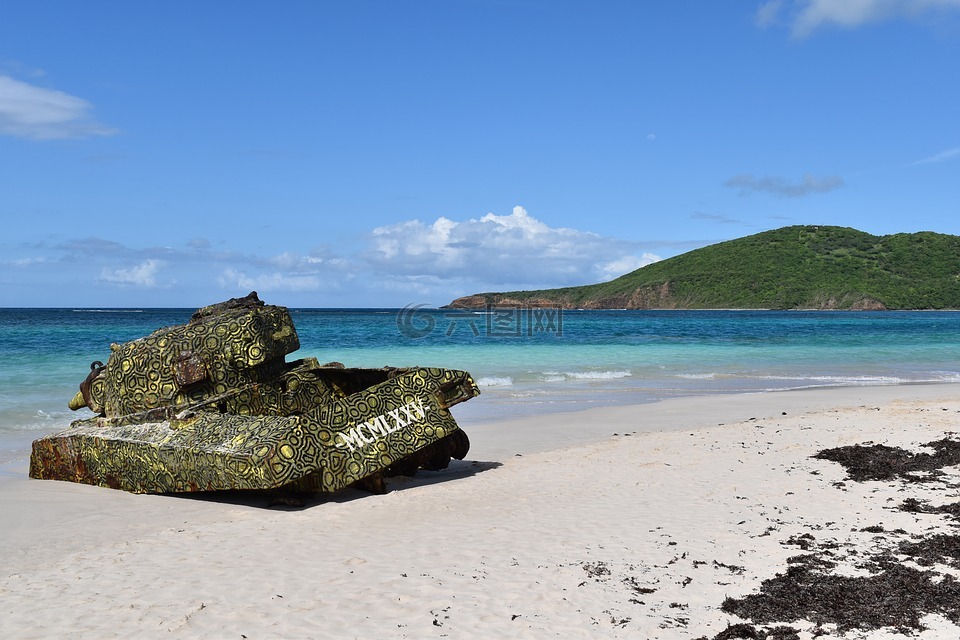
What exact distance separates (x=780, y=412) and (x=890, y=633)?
34.9 ft

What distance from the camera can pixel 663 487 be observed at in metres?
8.16

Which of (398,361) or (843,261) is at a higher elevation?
(843,261)

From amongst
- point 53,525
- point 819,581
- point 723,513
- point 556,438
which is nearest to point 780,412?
point 556,438

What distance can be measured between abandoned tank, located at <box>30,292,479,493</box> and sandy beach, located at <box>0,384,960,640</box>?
32 centimetres

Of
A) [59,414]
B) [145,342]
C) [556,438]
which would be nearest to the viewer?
[145,342]

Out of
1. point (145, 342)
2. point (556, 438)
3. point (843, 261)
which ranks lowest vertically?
point (556, 438)

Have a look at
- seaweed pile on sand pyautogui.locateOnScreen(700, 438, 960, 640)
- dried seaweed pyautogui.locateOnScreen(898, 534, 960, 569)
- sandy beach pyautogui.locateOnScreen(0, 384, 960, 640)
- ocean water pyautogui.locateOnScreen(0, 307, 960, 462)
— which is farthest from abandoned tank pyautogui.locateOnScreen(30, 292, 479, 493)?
dried seaweed pyautogui.locateOnScreen(898, 534, 960, 569)

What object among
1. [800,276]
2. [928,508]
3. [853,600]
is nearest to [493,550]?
[853,600]

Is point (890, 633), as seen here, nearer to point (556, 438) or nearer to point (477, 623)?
point (477, 623)

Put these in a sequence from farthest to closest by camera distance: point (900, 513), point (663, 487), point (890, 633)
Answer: point (663, 487) < point (900, 513) < point (890, 633)

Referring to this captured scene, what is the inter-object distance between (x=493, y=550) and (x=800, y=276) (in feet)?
416

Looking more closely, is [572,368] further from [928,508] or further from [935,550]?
[935,550]

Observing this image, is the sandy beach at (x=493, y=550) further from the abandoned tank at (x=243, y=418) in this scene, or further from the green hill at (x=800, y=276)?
the green hill at (x=800, y=276)

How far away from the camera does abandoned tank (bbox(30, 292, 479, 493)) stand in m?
7.66
